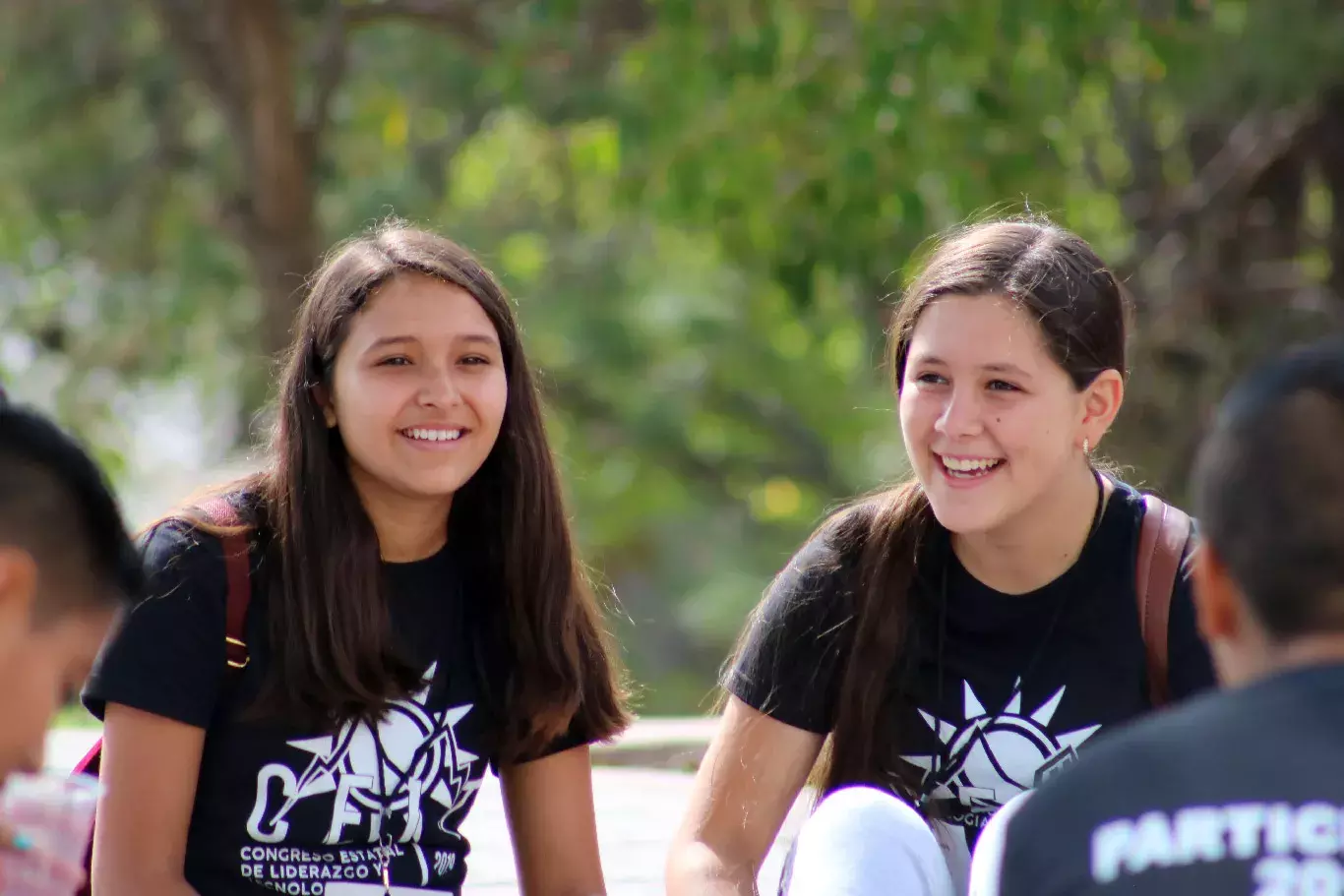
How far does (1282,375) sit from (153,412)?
11436 millimetres

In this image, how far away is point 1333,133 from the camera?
8.59 meters

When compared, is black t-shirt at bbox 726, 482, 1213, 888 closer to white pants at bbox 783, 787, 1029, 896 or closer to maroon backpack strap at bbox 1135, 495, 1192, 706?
maroon backpack strap at bbox 1135, 495, 1192, 706

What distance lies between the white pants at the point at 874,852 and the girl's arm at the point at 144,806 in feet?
3.06

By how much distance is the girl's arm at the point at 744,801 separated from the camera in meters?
3.02

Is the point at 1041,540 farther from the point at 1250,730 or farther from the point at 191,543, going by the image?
the point at 1250,730

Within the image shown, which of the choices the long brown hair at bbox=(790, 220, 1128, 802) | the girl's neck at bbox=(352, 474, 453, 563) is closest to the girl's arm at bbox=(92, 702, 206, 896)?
the girl's neck at bbox=(352, 474, 453, 563)

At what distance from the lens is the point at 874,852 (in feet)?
8.69

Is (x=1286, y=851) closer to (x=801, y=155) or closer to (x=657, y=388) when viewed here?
(x=801, y=155)

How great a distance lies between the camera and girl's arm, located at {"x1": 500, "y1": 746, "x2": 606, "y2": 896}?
10.2 feet

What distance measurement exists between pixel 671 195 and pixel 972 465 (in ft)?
13.9

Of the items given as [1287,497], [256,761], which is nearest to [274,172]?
[256,761]

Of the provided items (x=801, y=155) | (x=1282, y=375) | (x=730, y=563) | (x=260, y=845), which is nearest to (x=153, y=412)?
(x=730, y=563)

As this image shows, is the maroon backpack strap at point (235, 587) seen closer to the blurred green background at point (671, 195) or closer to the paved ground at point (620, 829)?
the blurred green background at point (671, 195)

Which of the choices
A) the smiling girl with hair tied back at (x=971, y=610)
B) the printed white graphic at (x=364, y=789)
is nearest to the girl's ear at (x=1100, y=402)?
the smiling girl with hair tied back at (x=971, y=610)
